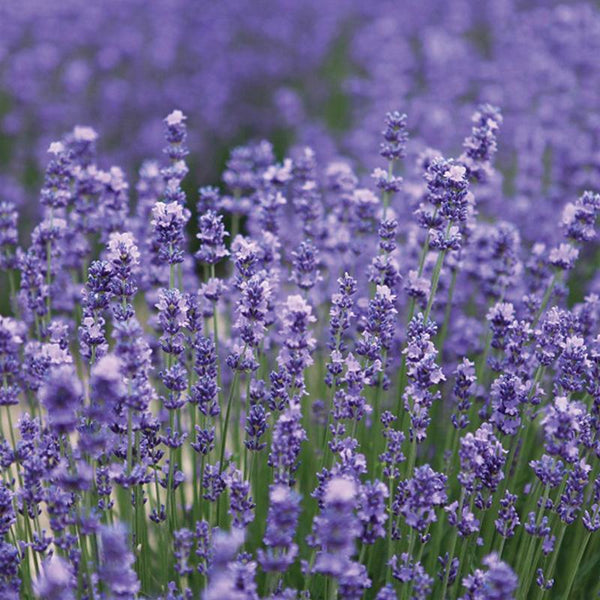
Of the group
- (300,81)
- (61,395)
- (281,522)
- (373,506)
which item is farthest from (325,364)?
(300,81)

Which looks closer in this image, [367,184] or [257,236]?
[257,236]

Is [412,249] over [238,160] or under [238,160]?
under

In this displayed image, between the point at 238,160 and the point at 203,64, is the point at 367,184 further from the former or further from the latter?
the point at 203,64

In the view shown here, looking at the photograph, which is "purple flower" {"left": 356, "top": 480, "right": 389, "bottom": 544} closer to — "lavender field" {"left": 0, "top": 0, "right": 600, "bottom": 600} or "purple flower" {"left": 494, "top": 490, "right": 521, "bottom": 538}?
"lavender field" {"left": 0, "top": 0, "right": 600, "bottom": 600}

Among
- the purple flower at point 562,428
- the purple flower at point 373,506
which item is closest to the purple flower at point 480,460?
the purple flower at point 562,428

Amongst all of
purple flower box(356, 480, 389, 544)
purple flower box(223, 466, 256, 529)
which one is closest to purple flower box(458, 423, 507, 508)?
purple flower box(356, 480, 389, 544)

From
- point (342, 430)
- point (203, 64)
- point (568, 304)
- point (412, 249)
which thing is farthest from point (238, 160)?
point (203, 64)
